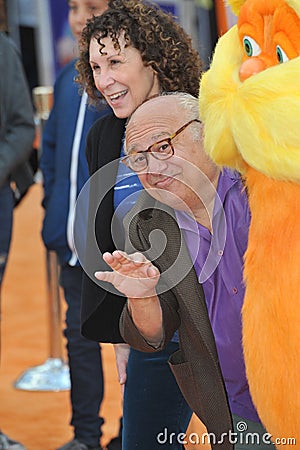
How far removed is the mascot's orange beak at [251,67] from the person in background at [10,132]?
6.61 feet

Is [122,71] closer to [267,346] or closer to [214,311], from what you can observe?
[214,311]

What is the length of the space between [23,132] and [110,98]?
129 centimetres

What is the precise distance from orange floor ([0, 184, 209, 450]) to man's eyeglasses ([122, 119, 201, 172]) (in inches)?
32.2

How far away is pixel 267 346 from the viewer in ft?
5.54

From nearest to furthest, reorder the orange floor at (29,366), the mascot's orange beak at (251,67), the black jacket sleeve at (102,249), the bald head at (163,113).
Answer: the mascot's orange beak at (251,67), the bald head at (163,113), the black jacket sleeve at (102,249), the orange floor at (29,366)

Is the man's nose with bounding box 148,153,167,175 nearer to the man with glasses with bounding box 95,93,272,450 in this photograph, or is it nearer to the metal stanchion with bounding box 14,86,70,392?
the man with glasses with bounding box 95,93,272,450

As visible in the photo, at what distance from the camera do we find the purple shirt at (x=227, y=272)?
75.5 inches

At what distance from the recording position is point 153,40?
243cm

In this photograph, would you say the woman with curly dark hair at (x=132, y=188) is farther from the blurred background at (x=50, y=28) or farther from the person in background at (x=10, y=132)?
the blurred background at (x=50, y=28)

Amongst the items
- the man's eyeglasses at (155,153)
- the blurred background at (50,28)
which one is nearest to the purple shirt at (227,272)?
the man's eyeglasses at (155,153)

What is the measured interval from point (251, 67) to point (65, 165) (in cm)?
183

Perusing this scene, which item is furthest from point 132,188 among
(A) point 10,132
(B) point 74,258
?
(A) point 10,132

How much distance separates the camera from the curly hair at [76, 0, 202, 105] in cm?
242

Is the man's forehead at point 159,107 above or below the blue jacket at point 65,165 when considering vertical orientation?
above
